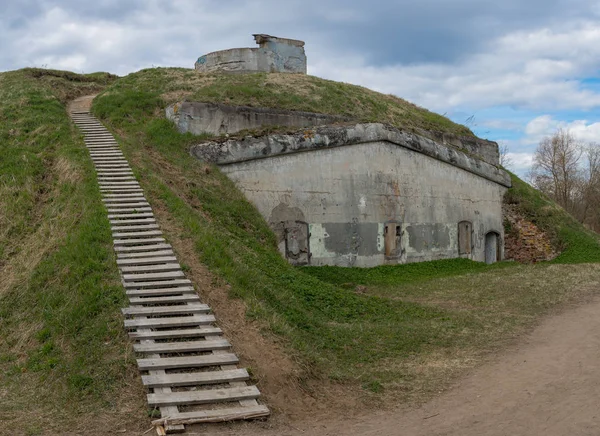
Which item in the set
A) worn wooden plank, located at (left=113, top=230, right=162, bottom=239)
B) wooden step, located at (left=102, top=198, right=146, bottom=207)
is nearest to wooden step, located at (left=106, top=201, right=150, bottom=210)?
wooden step, located at (left=102, top=198, right=146, bottom=207)

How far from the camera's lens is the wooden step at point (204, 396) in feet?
20.0

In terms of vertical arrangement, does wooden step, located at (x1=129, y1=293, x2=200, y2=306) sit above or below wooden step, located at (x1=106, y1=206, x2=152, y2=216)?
below

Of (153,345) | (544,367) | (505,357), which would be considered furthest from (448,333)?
(153,345)

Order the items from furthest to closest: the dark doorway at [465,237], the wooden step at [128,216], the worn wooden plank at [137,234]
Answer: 1. the dark doorway at [465,237]
2. the wooden step at [128,216]
3. the worn wooden plank at [137,234]

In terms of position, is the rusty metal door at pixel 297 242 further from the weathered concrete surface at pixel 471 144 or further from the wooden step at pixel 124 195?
the weathered concrete surface at pixel 471 144

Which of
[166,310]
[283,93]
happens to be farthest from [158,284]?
[283,93]

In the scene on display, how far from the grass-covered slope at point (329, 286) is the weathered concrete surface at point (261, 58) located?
2.27 m

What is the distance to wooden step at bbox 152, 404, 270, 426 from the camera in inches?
230

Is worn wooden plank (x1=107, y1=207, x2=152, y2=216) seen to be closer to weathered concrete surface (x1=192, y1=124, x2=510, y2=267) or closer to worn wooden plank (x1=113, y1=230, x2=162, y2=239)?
worn wooden plank (x1=113, y1=230, x2=162, y2=239)

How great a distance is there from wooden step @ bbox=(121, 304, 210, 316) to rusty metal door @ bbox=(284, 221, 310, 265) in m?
7.12

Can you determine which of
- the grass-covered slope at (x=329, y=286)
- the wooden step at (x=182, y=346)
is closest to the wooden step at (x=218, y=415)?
the grass-covered slope at (x=329, y=286)

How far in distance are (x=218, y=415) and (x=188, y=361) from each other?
1.01m

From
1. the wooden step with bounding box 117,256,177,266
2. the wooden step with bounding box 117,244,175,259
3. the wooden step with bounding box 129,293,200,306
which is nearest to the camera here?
the wooden step with bounding box 129,293,200,306

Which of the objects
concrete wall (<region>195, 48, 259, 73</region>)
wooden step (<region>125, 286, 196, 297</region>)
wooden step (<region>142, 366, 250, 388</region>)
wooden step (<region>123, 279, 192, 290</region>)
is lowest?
wooden step (<region>142, 366, 250, 388</region>)
